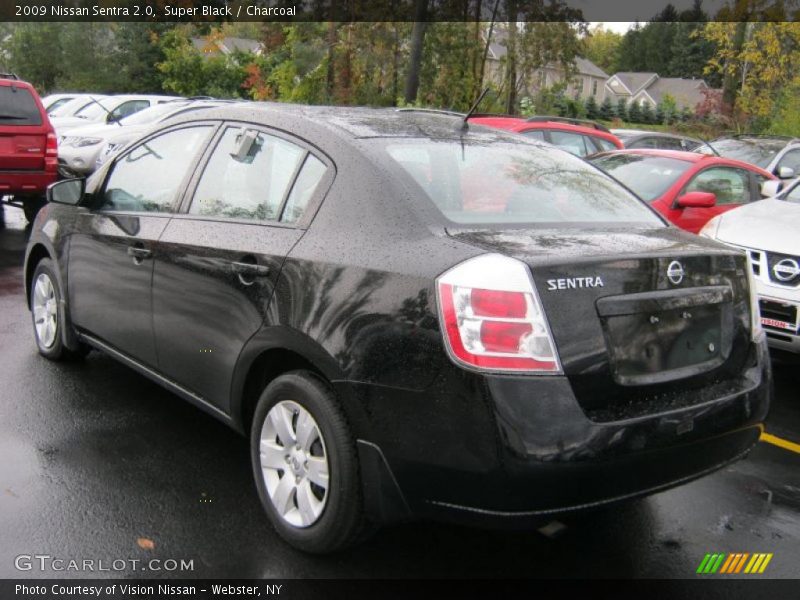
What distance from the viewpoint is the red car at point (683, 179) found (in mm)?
7918

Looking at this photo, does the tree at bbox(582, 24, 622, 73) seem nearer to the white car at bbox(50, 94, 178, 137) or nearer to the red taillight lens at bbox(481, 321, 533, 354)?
the white car at bbox(50, 94, 178, 137)

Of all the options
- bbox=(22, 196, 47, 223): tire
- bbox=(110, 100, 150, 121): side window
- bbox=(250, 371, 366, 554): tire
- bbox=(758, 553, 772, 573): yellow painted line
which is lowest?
bbox=(758, 553, 772, 573): yellow painted line

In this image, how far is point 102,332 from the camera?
4633 mm

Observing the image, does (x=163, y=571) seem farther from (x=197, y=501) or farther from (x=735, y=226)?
(x=735, y=226)

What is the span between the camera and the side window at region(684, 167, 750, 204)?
829 cm

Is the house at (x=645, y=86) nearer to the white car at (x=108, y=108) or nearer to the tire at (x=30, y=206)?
the white car at (x=108, y=108)

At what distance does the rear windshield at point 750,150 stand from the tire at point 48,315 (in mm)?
10709

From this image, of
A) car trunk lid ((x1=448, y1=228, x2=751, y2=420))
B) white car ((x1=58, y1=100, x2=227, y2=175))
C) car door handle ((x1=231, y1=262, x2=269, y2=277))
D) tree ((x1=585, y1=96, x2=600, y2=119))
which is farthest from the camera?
tree ((x1=585, y1=96, x2=600, y2=119))

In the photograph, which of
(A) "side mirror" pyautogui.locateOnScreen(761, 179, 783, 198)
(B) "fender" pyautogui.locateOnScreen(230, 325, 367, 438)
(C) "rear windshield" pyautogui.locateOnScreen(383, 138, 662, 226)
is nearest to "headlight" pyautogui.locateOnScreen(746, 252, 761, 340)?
(C) "rear windshield" pyautogui.locateOnScreen(383, 138, 662, 226)

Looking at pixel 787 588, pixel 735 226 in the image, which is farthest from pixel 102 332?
pixel 735 226

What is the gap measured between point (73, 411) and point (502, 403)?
297 cm

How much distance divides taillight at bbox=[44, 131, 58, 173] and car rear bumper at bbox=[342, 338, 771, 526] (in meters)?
9.09
